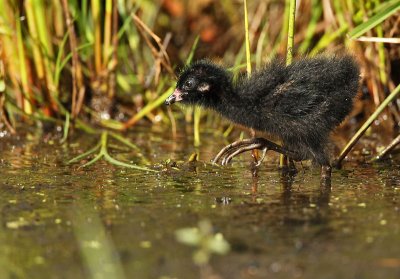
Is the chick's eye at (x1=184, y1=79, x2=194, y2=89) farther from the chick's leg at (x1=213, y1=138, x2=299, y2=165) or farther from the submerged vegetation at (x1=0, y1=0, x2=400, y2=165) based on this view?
the submerged vegetation at (x1=0, y1=0, x2=400, y2=165)

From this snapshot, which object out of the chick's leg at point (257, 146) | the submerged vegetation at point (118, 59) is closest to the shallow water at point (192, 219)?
the chick's leg at point (257, 146)

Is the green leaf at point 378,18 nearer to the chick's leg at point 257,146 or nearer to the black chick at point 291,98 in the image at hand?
the black chick at point 291,98

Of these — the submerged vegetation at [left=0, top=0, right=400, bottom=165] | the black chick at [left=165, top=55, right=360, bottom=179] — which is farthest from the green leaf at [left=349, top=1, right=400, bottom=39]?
the submerged vegetation at [left=0, top=0, right=400, bottom=165]

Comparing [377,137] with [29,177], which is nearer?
[29,177]

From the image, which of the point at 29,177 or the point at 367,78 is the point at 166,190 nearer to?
the point at 29,177

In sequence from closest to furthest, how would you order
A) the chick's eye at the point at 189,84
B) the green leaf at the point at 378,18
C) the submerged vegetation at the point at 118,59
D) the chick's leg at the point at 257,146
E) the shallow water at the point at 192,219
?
the shallow water at the point at 192,219 → the green leaf at the point at 378,18 → the chick's leg at the point at 257,146 → the chick's eye at the point at 189,84 → the submerged vegetation at the point at 118,59

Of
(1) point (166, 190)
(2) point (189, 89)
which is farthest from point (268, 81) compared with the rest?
(1) point (166, 190)
